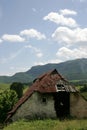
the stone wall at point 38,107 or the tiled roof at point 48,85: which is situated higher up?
the tiled roof at point 48,85

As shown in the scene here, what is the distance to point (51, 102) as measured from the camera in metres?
47.4

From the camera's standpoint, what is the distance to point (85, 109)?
47.8m

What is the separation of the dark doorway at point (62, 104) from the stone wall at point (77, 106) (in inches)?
23.4

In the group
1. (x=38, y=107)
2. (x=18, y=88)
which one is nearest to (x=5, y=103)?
(x=38, y=107)

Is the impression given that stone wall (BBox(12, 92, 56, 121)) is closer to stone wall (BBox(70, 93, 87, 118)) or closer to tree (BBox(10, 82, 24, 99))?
stone wall (BBox(70, 93, 87, 118))

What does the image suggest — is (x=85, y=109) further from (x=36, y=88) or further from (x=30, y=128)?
(x=30, y=128)

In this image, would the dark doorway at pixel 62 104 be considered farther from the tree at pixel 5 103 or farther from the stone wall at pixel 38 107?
the tree at pixel 5 103

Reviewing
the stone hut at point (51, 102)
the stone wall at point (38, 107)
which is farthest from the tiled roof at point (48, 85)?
the stone wall at point (38, 107)

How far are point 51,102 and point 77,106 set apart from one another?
3891 mm

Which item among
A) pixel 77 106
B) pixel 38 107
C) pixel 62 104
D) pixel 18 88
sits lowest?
pixel 77 106

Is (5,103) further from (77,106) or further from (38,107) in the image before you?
(77,106)

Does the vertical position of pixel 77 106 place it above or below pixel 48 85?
below

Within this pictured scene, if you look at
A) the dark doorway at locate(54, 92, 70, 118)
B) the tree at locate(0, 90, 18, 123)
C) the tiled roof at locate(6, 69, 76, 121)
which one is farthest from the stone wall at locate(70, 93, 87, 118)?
the tree at locate(0, 90, 18, 123)

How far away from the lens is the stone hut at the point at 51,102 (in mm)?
47000
